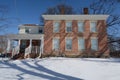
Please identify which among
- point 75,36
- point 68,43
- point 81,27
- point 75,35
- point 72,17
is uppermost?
point 72,17

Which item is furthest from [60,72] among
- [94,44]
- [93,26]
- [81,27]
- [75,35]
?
[93,26]

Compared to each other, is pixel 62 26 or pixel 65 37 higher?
pixel 62 26

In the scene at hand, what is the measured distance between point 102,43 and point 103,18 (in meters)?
3.52

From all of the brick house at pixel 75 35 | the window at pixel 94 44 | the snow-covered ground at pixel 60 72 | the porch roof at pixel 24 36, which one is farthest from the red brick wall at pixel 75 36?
the snow-covered ground at pixel 60 72

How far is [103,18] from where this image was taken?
24828mm

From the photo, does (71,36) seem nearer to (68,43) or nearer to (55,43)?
(68,43)

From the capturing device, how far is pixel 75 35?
82.0 ft

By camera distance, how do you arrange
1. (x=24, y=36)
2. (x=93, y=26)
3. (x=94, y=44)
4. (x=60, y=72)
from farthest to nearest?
(x=93, y=26)
(x=24, y=36)
(x=94, y=44)
(x=60, y=72)

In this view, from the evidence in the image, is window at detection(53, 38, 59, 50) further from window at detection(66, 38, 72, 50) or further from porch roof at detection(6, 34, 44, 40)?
porch roof at detection(6, 34, 44, 40)

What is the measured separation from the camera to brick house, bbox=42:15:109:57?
80.5 feet

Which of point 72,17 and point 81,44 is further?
point 72,17

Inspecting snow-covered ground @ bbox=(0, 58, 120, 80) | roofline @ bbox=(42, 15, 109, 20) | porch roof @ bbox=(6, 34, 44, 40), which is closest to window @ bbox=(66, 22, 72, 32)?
roofline @ bbox=(42, 15, 109, 20)

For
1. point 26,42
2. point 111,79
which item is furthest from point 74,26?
point 111,79

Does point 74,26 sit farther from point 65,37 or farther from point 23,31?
point 23,31
